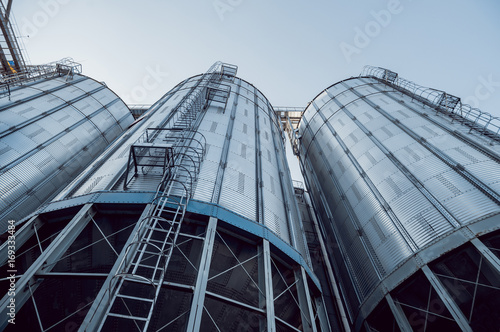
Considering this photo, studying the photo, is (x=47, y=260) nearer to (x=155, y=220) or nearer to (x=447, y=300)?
(x=155, y=220)

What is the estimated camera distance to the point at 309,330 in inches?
275

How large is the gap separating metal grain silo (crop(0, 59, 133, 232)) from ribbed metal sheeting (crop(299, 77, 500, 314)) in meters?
14.7

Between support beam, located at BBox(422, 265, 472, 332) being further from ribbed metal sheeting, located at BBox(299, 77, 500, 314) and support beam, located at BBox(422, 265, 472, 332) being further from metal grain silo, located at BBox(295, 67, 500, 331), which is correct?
ribbed metal sheeting, located at BBox(299, 77, 500, 314)

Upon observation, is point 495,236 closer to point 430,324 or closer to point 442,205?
point 442,205

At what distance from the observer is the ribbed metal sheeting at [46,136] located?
11.1 meters

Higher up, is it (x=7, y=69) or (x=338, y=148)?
(x=7, y=69)

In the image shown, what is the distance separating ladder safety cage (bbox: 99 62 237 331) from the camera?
5.77 m

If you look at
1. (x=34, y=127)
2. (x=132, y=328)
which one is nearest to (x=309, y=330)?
(x=132, y=328)

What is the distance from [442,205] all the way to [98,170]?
1322 centimetres

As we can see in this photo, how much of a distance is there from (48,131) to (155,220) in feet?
35.6

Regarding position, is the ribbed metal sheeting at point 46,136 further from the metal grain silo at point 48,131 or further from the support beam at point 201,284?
the support beam at point 201,284

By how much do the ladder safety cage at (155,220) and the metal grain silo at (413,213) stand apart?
7.98 m

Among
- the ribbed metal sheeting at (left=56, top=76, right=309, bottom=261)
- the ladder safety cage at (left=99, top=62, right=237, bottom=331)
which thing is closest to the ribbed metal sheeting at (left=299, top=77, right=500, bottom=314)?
the ribbed metal sheeting at (left=56, top=76, right=309, bottom=261)

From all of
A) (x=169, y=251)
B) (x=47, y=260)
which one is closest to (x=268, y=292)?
(x=169, y=251)
